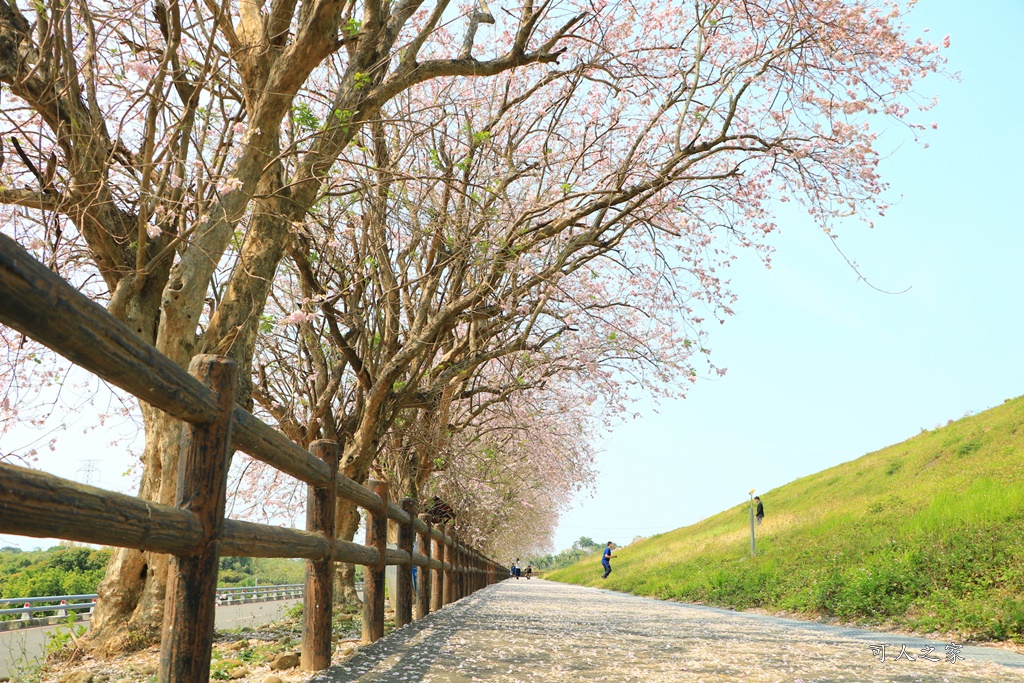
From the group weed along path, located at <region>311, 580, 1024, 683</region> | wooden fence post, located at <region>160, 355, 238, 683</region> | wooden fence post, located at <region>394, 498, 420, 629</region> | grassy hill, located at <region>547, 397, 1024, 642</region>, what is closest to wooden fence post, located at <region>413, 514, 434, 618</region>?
weed along path, located at <region>311, 580, 1024, 683</region>

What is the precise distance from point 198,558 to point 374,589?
3.42 m

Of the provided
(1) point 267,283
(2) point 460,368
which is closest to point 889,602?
(2) point 460,368

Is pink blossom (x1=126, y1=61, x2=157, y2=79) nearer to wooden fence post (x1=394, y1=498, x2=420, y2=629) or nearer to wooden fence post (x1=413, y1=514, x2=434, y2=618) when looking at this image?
wooden fence post (x1=394, y1=498, x2=420, y2=629)

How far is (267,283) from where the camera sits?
21.3ft

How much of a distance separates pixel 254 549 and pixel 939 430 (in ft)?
110

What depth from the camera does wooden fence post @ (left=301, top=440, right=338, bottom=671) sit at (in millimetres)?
4539

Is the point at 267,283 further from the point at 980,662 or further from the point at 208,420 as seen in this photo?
the point at 980,662

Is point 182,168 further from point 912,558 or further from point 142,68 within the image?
point 912,558

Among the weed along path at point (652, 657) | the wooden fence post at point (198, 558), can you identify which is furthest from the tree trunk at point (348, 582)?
the wooden fence post at point (198, 558)

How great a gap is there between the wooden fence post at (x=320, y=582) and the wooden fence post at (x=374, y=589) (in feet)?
4.13

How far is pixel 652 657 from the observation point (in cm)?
554

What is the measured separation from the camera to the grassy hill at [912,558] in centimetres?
829

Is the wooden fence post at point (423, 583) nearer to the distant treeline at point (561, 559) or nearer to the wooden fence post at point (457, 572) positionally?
the wooden fence post at point (457, 572)

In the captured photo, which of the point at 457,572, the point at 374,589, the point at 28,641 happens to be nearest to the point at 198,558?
the point at 374,589
